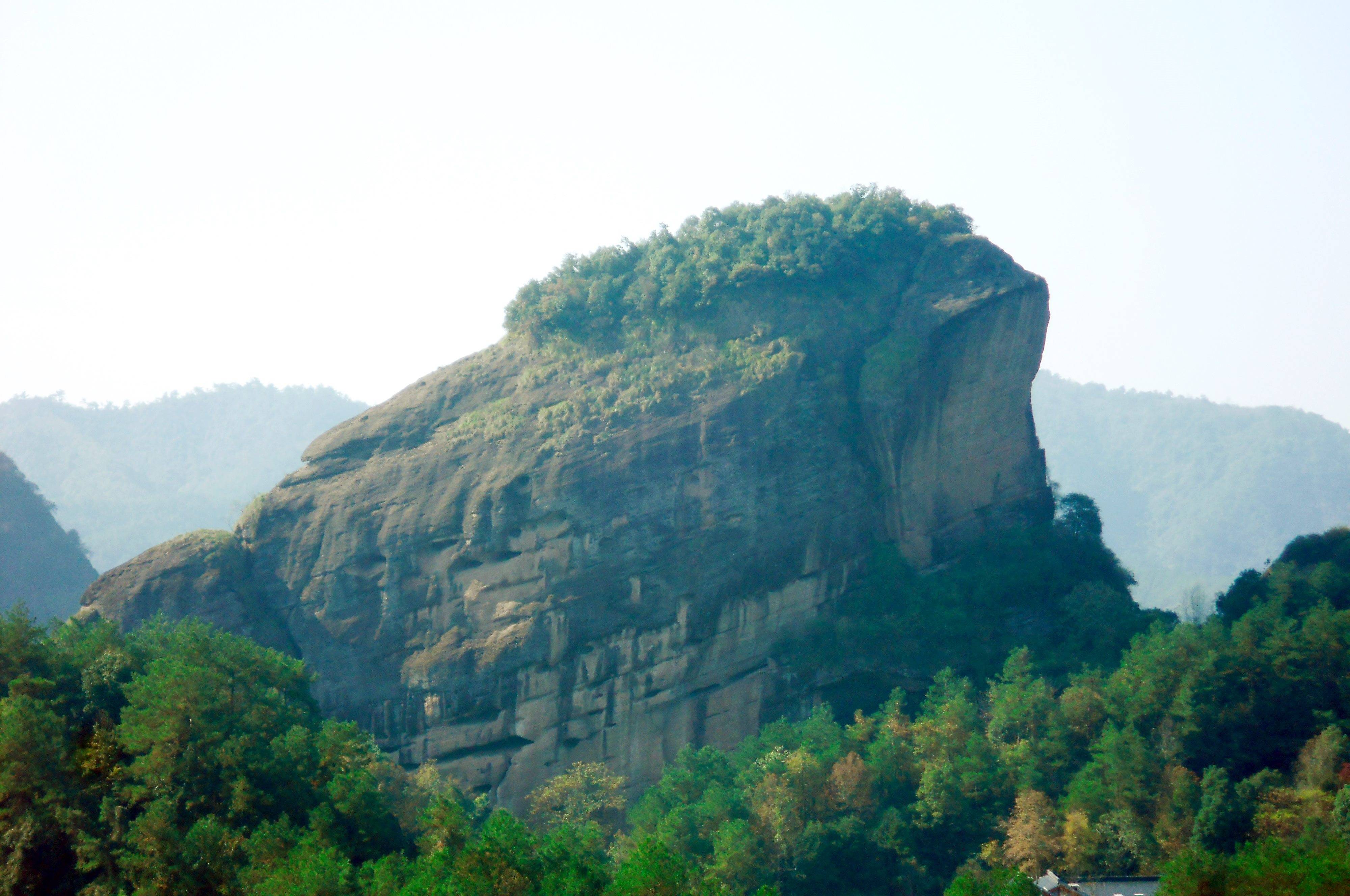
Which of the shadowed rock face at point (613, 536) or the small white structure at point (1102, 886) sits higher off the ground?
the shadowed rock face at point (613, 536)

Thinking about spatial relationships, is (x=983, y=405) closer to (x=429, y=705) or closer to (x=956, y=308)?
(x=956, y=308)

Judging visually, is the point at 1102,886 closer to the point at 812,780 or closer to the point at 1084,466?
the point at 812,780

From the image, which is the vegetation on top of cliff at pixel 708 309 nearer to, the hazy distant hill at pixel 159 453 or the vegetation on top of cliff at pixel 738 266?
the vegetation on top of cliff at pixel 738 266

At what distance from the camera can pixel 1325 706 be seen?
79.4 ft

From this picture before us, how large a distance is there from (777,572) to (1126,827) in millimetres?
11489

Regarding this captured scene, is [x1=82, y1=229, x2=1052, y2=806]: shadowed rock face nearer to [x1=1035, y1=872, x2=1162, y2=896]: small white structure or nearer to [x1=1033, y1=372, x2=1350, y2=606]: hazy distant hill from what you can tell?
[x1=1035, y1=872, x2=1162, y2=896]: small white structure

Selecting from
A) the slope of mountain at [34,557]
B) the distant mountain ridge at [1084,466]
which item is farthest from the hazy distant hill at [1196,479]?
the slope of mountain at [34,557]

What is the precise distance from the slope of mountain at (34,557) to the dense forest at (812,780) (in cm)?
3024

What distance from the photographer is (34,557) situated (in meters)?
54.9

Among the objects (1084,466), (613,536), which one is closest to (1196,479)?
(1084,466)

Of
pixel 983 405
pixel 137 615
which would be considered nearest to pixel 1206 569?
pixel 983 405

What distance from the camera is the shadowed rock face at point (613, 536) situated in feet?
98.6

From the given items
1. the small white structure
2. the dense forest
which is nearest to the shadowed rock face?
the dense forest

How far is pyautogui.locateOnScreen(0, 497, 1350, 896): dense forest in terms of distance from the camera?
18578 millimetres
